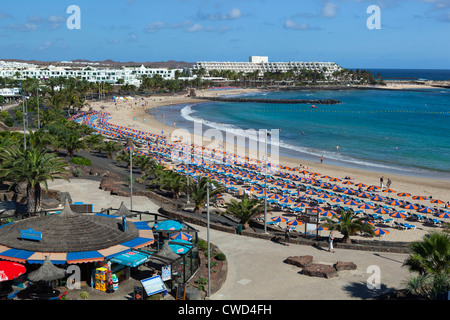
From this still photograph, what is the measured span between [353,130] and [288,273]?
220 ft

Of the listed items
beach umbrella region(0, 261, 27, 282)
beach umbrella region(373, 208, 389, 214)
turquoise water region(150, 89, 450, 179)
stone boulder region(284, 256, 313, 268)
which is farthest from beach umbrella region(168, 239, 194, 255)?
turquoise water region(150, 89, 450, 179)

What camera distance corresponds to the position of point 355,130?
8025cm

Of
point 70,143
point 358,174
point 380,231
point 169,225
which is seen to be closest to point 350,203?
point 380,231

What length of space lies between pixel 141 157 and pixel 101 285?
2493 centimetres

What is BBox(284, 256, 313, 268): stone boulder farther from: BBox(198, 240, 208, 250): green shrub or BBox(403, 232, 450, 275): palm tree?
BBox(403, 232, 450, 275): palm tree

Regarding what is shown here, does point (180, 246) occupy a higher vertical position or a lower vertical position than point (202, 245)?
higher

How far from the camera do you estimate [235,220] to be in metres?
26.0

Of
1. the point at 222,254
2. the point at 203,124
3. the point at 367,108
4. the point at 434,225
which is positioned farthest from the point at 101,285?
the point at 367,108

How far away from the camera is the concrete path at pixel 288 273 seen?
51.3ft

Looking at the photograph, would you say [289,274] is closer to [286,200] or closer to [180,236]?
[180,236]

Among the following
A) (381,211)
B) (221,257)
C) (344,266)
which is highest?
(221,257)

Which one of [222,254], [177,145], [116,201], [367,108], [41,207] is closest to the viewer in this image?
[222,254]

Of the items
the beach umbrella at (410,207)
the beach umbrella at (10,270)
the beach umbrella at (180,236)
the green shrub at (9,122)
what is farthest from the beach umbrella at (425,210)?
the green shrub at (9,122)
